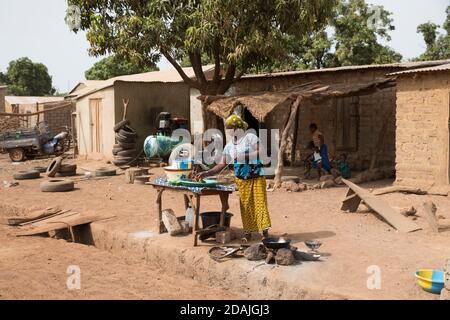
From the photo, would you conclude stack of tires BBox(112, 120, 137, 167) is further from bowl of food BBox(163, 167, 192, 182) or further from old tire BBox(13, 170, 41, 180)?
bowl of food BBox(163, 167, 192, 182)

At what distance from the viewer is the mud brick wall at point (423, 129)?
403 inches

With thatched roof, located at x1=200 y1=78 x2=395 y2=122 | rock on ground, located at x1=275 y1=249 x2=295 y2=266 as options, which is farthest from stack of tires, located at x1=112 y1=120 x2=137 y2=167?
rock on ground, located at x1=275 y1=249 x2=295 y2=266

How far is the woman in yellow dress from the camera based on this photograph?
6484 mm

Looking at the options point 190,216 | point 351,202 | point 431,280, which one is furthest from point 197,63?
point 431,280

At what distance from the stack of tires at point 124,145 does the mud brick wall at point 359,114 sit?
14.2 ft

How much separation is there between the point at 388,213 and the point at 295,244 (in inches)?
77.3

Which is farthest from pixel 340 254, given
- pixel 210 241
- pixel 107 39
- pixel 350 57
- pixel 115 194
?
pixel 350 57

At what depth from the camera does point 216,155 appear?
48.1 feet

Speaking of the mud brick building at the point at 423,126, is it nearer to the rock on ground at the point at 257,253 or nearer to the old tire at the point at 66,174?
the rock on ground at the point at 257,253

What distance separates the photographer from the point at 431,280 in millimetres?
4652

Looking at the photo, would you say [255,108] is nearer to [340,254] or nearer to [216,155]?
[216,155]

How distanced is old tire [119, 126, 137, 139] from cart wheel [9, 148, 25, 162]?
5.00 meters

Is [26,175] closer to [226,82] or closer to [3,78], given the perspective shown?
[226,82]

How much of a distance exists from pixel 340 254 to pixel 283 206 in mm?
3523
